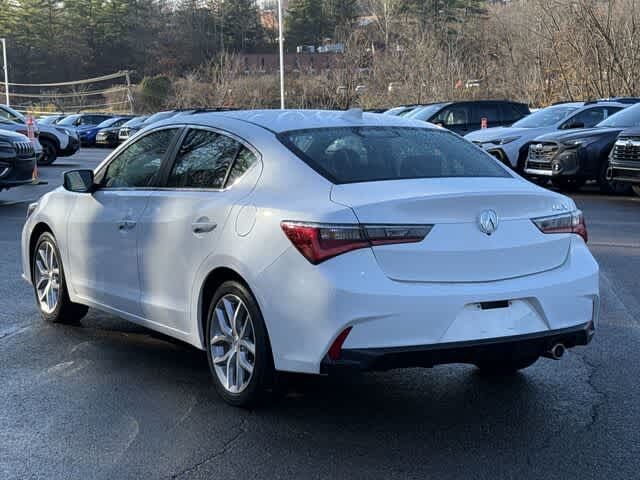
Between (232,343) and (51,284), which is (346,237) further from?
(51,284)

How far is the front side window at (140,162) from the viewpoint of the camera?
19.4 ft

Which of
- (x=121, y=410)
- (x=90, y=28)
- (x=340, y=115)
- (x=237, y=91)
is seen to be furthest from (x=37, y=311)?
(x=90, y=28)

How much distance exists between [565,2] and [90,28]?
219ft

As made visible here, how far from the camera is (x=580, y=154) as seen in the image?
16266 millimetres

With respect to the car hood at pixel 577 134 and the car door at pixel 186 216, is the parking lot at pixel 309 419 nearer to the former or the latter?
the car door at pixel 186 216

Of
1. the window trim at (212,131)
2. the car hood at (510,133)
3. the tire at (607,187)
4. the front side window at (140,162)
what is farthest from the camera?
the car hood at (510,133)

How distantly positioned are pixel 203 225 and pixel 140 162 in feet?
4.14

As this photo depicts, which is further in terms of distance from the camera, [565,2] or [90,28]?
[90,28]

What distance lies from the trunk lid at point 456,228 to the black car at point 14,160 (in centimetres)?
1106

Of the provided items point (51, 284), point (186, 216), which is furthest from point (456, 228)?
point (51, 284)

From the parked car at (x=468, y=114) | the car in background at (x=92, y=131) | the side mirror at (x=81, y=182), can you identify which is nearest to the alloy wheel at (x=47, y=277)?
the side mirror at (x=81, y=182)

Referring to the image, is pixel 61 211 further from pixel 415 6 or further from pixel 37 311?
pixel 415 6

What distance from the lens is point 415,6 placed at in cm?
7312

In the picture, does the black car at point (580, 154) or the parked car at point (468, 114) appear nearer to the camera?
the black car at point (580, 154)
